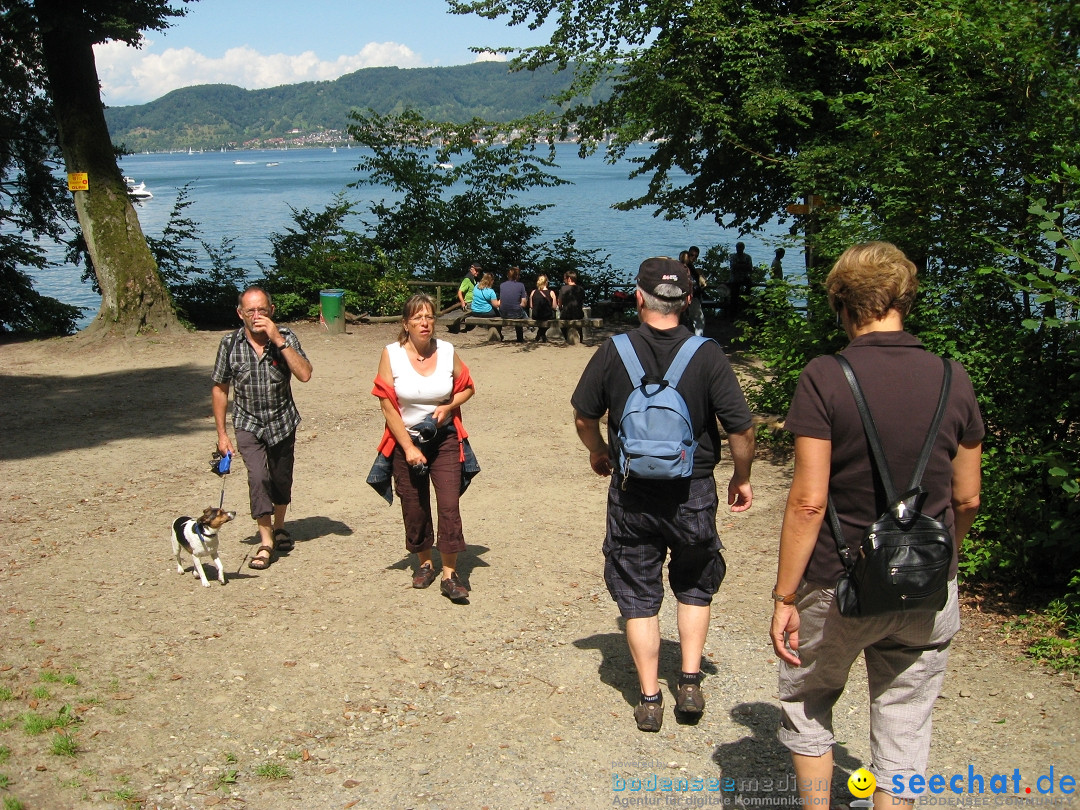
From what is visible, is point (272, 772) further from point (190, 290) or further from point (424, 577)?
point (190, 290)

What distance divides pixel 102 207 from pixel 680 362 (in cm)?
1444

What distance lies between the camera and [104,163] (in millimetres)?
15406

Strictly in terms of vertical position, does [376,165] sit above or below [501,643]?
above

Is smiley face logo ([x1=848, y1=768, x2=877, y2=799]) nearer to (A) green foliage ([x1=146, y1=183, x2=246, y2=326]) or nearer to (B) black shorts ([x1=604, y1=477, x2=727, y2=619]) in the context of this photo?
(B) black shorts ([x1=604, y1=477, x2=727, y2=619])

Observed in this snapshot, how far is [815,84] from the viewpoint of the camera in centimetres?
1237

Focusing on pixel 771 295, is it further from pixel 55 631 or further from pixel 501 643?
pixel 55 631

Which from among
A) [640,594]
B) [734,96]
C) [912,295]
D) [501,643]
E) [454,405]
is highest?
[734,96]

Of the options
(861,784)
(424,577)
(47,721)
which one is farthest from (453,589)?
(861,784)

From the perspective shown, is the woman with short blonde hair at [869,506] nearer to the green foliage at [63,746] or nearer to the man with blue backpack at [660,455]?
the man with blue backpack at [660,455]

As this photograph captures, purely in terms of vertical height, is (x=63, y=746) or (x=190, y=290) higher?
(x=190, y=290)

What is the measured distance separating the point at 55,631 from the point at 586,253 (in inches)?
640

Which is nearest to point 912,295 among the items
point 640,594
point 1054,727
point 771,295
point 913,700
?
point 913,700

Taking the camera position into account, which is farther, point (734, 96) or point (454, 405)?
point (734, 96)

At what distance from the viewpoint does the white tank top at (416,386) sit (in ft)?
16.9
